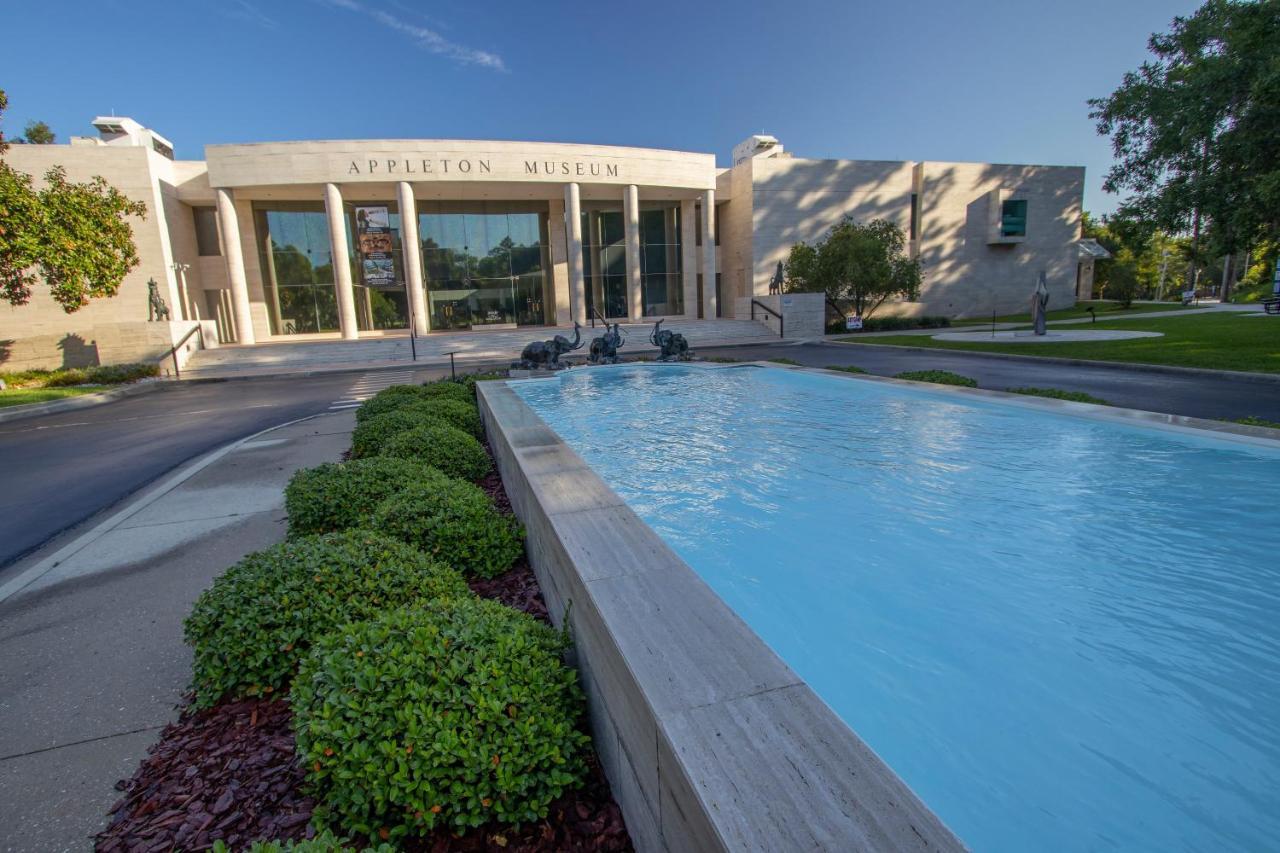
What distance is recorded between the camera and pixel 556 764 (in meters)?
2.24

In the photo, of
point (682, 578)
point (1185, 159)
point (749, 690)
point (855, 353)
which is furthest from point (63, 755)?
point (1185, 159)

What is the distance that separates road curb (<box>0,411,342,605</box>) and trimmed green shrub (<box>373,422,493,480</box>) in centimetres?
266

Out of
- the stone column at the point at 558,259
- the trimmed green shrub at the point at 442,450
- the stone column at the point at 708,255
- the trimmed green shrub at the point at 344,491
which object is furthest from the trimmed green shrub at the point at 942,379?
the stone column at the point at 558,259

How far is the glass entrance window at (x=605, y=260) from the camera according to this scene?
39.4 meters

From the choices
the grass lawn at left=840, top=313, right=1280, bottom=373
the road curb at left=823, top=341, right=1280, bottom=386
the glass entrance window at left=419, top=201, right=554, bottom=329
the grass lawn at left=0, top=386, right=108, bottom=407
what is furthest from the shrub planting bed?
the glass entrance window at left=419, top=201, right=554, bottom=329

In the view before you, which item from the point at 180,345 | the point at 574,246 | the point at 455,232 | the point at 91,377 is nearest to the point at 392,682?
the point at 91,377

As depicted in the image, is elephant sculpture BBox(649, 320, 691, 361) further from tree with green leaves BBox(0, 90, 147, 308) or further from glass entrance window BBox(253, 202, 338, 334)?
glass entrance window BBox(253, 202, 338, 334)

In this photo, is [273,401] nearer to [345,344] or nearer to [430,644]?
[345,344]

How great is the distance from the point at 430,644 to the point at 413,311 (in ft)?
104

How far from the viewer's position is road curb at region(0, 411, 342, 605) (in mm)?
4773

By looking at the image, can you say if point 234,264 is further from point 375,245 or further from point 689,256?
point 689,256

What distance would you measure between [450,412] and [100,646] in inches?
195

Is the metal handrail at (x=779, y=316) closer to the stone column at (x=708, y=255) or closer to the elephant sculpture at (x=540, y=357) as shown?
the stone column at (x=708, y=255)

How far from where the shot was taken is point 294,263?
35.9m
